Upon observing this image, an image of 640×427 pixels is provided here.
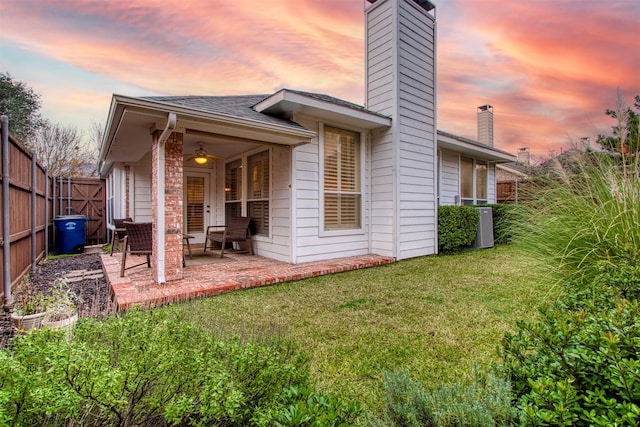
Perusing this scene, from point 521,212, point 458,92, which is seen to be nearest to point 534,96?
point 458,92

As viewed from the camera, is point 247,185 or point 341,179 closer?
point 341,179

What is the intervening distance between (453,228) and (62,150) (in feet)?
61.9

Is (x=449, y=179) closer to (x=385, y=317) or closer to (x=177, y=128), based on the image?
(x=385, y=317)

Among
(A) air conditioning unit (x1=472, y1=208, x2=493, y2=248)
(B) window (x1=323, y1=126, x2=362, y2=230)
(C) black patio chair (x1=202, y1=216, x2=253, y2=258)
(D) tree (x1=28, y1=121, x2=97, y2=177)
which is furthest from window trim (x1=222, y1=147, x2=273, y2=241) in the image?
(D) tree (x1=28, y1=121, x2=97, y2=177)

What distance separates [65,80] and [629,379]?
13.2m

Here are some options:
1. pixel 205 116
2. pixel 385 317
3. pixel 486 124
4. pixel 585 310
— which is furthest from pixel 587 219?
pixel 486 124

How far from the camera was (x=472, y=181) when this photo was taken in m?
10.3

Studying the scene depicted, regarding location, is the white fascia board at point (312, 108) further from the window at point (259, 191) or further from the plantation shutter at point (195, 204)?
the plantation shutter at point (195, 204)

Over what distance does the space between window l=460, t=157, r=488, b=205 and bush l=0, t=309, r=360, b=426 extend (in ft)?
32.0

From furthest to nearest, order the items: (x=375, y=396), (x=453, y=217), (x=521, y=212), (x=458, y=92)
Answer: (x=458, y=92) → (x=453, y=217) → (x=521, y=212) → (x=375, y=396)

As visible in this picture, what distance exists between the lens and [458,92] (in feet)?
31.3

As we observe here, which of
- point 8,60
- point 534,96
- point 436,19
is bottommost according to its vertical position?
point 534,96

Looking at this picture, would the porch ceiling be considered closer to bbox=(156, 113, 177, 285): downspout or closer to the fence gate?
bbox=(156, 113, 177, 285): downspout

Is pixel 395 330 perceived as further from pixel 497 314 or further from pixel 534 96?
pixel 534 96
